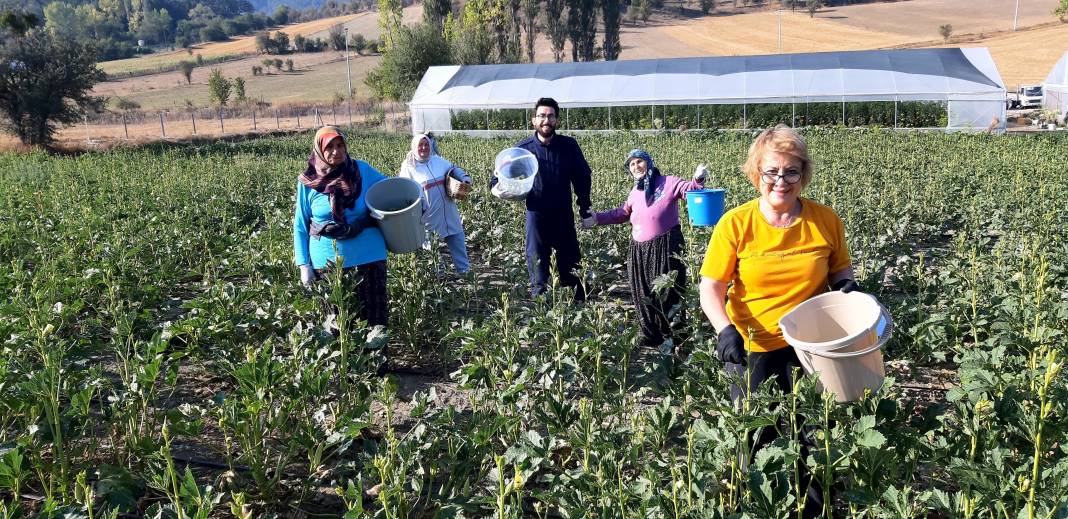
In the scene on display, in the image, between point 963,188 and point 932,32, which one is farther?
point 932,32

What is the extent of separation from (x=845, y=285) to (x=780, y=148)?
48 centimetres

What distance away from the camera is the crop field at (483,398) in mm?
1955

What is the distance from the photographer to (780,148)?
2.30 meters

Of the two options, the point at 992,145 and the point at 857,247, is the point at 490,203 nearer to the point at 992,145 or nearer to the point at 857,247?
the point at 857,247

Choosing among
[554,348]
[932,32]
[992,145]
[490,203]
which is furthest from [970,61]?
[932,32]

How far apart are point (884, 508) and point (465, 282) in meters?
3.55

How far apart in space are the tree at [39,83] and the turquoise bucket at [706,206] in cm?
2477

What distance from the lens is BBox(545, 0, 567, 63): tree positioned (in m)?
42.3

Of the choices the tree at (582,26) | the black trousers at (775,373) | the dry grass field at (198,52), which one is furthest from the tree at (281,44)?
the black trousers at (775,373)

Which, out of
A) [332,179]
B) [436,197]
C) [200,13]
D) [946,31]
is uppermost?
[200,13]

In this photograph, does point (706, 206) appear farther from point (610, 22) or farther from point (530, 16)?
point (610, 22)

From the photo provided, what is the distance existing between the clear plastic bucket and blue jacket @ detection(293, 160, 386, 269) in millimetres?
1001

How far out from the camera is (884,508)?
179cm

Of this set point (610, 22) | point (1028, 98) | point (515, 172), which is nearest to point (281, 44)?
point (610, 22)
